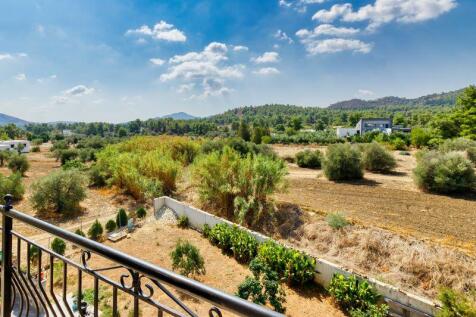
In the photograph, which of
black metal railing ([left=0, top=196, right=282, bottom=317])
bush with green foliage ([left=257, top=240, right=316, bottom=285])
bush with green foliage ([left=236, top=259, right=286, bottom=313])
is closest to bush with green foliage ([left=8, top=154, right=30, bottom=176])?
bush with green foliage ([left=257, top=240, right=316, bottom=285])

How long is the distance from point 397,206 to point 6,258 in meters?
9.82

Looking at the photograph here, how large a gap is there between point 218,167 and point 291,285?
424 centimetres

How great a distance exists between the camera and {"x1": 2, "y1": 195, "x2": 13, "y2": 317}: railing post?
1.46m

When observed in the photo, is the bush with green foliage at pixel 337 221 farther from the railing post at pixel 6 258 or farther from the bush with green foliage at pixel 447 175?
the railing post at pixel 6 258

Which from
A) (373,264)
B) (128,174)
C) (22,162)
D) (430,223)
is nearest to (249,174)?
(373,264)

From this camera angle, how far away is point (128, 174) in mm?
11781

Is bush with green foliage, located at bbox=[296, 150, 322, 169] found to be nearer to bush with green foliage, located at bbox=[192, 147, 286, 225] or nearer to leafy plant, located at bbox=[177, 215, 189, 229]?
bush with green foliage, located at bbox=[192, 147, 286, 225]

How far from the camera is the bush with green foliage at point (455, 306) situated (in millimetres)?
3855

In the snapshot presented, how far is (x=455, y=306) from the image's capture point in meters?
3.97

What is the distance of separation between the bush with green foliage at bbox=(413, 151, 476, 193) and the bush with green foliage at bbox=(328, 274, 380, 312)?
755cm

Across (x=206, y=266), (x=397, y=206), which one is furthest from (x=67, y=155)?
(x=397, y=206)

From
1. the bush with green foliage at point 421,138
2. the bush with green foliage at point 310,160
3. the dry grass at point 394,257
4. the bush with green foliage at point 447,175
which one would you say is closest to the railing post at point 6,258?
the dry grass at point 394,257

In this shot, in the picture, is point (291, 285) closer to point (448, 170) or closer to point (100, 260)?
point (100, 260)

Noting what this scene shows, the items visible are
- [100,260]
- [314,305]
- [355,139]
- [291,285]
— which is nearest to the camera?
[314,305]
